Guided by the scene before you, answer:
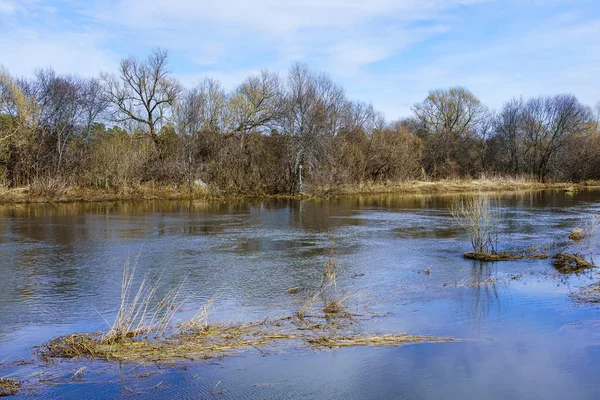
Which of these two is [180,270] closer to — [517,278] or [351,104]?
[517,278]

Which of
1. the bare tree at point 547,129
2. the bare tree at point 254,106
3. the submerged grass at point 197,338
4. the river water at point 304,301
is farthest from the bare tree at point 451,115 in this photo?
the submerged grass at point 197,338

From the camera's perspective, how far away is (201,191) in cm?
3475

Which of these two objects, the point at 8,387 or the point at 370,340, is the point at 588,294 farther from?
the point at 8,387

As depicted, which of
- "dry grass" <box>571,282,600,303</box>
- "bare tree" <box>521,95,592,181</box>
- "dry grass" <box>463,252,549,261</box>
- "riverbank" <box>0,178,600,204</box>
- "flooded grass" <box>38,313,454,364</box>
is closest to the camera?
"flooded grass" <box>38,313,454,364</box>

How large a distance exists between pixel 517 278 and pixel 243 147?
99.7 ft

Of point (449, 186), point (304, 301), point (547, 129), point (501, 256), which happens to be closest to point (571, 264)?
point (501, 256)

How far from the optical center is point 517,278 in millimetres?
10797

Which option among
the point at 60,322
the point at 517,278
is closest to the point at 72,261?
the point at 60,322

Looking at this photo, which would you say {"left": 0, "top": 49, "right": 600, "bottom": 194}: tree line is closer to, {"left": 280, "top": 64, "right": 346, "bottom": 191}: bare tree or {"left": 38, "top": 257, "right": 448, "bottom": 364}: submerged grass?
{"left": 280, "top": 64, "right": 346, "bottom": 191}: bare tree

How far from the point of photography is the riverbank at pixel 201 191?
30.9m

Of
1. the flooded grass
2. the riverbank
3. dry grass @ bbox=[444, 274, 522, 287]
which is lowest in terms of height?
the flooded grass

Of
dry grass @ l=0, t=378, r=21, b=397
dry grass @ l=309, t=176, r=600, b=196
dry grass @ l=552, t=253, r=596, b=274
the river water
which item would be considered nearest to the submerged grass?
the river water

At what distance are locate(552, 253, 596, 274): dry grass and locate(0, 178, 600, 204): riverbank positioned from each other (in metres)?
17.0

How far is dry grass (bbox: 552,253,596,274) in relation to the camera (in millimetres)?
11414
